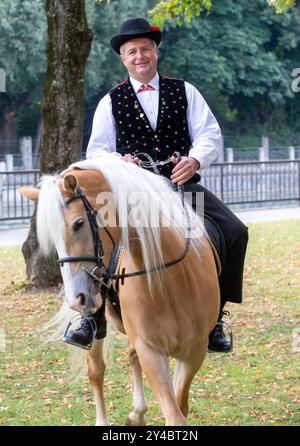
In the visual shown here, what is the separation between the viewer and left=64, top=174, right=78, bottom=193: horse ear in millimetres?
3926

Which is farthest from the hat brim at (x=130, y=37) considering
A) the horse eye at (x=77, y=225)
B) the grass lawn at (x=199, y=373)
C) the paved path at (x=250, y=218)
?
the paved path at (x=250, y=218)

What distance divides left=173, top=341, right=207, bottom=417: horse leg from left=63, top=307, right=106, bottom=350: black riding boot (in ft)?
2.31

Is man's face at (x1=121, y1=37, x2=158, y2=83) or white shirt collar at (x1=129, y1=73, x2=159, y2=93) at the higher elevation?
man's face at (x1=121, y1=37, x2=158, y2=83)

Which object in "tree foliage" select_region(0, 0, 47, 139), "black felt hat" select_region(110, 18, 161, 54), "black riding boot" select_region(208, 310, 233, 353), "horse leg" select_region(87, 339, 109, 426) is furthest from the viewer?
"tree foliage" select_region(0, 0, 47, 139)

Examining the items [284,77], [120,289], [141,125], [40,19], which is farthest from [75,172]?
[284,77]

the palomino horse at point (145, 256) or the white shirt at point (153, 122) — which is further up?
the white shirt at point (153, 122)

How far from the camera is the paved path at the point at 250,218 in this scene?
17.0m

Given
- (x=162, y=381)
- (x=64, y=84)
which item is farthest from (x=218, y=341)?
(x=64, y=84)

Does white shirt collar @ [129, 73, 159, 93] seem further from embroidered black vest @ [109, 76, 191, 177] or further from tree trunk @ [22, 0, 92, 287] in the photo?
tree trunk @ [22, 0, 92, 287]

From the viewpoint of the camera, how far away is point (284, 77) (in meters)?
50.2

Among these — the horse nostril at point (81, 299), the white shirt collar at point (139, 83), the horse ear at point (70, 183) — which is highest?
the white shirt collar at point (139, 83)

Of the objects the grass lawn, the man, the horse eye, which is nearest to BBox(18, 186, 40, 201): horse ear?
the horse eye

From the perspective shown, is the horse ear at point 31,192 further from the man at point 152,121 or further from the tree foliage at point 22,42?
the tree foliage at point 22,42

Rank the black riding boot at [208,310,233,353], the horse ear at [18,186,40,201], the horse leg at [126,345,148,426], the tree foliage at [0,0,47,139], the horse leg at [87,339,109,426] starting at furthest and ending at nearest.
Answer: the tree foliage at [0,0,47,139], the horse leg at [87,339,109,426], the horse leg at [126,345,148,426], the black riding boot at [208,310,233,353], the horse ear at [18,186,40,201]
